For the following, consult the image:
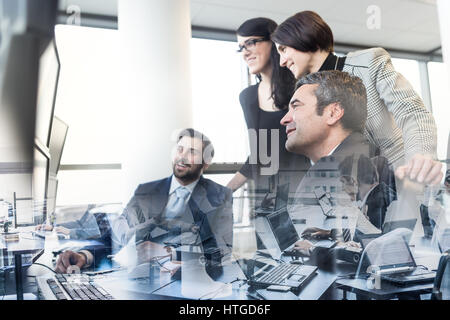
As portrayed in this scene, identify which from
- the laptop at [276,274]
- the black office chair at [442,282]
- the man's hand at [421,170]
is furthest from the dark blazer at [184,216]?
the black office chair at [442,282]

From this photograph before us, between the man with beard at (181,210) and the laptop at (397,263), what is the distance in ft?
1.74

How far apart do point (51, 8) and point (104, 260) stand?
3.00 ft

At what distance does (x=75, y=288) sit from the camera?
1331 millimetres

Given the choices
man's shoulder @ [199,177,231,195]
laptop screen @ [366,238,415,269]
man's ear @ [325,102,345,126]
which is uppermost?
man's ear @ [325,102,345,126]

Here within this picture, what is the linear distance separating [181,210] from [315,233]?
1.60 feet

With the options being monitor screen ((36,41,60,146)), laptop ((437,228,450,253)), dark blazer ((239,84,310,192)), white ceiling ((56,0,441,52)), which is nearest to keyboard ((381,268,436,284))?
laptop ((437,228,450,253))

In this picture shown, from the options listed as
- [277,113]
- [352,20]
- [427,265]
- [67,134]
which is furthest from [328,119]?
[67,134]

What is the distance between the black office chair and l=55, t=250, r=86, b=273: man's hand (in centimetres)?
124

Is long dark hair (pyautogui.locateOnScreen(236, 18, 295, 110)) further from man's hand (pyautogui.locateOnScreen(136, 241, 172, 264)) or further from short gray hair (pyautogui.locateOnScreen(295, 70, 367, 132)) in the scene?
man's hand (pyautogui.locateOnScreen(136, 241, 172, 264))

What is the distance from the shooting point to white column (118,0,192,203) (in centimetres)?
138

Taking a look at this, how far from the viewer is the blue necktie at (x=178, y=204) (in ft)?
4.55

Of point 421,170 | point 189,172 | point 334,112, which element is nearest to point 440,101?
point 421,170

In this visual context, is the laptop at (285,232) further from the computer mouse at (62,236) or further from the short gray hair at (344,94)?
the computer mouse at (62,236)

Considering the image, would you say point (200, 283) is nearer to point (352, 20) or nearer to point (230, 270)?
point (230, 270)
